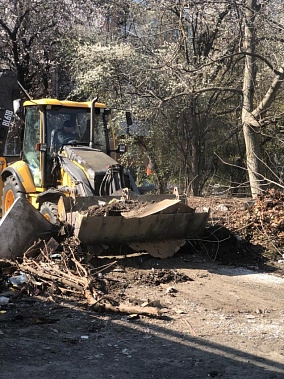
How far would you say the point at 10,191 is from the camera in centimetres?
1037

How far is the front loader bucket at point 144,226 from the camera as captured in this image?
764cm

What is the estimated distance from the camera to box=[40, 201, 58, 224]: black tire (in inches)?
Answer: 339

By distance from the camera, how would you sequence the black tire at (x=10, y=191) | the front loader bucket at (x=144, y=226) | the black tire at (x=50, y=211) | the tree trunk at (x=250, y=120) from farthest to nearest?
the tree trunk at (x=250, y=120), the black tire at (x=10, y=191), the black tire at (x=50, y=211), the front loader bucket at (x=144, y=226)

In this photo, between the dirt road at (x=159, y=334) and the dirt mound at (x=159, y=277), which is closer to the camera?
the dirt road at (x=159, y=334)

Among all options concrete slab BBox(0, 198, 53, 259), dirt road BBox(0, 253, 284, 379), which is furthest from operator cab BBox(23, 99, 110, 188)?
dirt road BBox(0, 253, 284, 379)

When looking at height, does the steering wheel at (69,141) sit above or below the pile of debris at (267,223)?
above

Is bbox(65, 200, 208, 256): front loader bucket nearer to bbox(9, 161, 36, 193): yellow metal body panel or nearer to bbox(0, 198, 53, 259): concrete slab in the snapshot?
bbox(0, 198, 53, 259): concrete slab

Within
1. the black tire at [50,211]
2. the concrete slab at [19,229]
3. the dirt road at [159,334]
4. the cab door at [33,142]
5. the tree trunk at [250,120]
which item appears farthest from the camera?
the tree trunk at [250,120]

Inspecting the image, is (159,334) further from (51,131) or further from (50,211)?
(51,131)

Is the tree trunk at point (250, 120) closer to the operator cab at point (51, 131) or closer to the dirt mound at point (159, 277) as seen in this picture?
the operator cab at point (51, 131)

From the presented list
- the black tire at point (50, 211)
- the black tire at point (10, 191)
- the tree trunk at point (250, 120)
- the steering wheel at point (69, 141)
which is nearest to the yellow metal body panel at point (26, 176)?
the black tire at point (10, 191)

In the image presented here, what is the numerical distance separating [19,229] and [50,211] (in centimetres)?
100

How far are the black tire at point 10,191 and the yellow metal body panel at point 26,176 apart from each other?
0.15m

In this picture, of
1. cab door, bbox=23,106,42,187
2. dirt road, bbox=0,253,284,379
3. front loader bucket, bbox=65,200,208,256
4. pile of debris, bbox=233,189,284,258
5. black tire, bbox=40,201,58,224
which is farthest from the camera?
cab door, bbox=23,106,42,187
